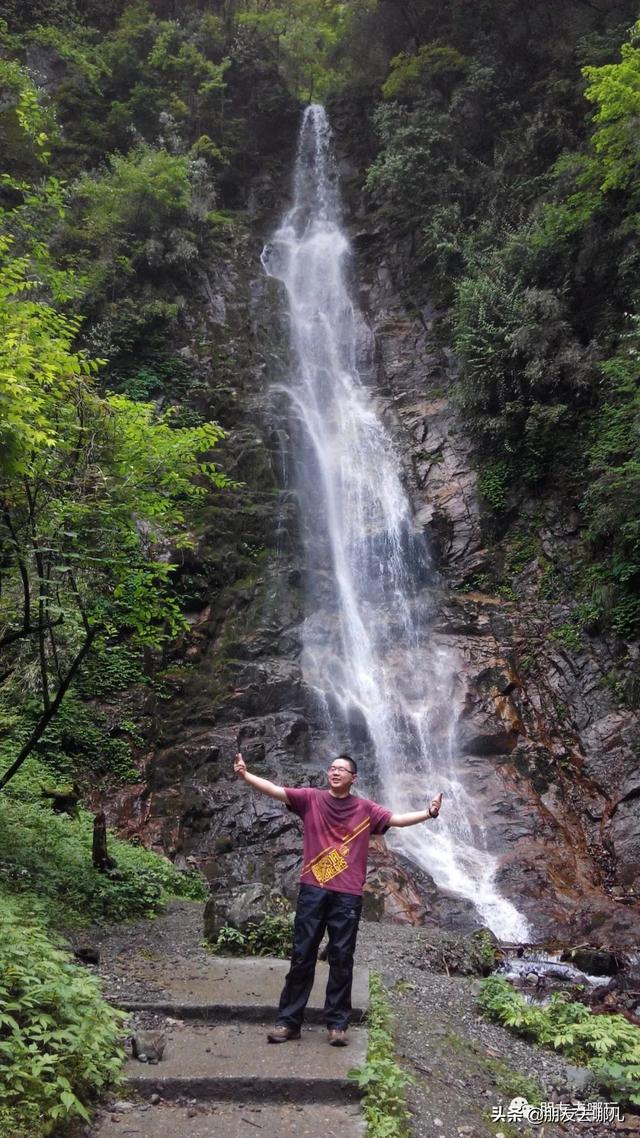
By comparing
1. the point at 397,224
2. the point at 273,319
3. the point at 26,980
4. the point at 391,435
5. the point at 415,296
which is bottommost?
the point at 26,980

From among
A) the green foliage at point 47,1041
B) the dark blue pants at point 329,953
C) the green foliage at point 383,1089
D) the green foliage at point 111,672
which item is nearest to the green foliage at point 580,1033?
the green foliage at point 383,1089

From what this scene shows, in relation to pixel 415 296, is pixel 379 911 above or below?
below

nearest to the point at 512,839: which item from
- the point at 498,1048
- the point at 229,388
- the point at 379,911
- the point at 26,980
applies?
the point at 379,911

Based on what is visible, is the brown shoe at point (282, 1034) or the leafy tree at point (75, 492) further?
the leafy tree at point (75, 492)

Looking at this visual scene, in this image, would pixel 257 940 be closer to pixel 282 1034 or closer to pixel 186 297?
pixel 282 1034

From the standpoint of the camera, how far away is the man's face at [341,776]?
3.98 metres

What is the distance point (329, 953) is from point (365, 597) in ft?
34.0

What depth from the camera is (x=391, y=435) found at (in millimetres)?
16766

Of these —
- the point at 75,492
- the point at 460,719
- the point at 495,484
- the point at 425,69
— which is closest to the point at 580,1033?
the point at 75,492

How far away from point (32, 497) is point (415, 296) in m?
17.0

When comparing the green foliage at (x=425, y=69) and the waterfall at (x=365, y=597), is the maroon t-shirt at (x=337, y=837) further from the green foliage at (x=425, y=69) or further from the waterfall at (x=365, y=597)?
the green foliage at (x=425, y=69)

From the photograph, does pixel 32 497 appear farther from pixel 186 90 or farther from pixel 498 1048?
pixel 186 90

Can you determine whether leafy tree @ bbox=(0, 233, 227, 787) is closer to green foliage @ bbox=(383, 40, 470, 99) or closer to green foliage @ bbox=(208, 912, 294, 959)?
green foliage @ bbox=(208, 912, 294, 959)

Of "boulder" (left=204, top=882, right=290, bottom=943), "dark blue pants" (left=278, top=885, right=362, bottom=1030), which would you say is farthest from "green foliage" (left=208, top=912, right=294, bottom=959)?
"dark blue pants" (left=278, top=885, right=362, bottom=1030)
